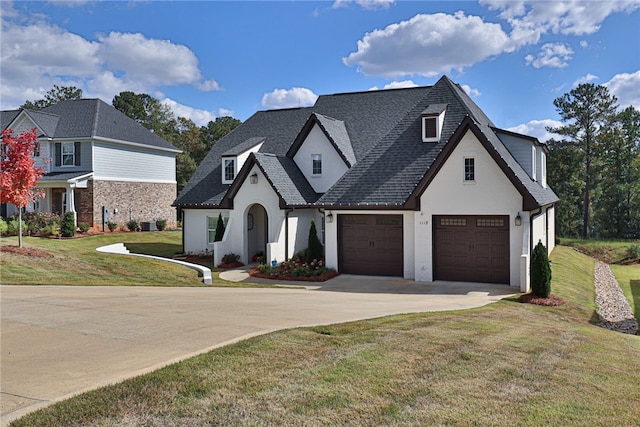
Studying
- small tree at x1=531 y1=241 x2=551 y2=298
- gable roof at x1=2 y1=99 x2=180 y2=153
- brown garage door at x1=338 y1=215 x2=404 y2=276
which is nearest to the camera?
small tree at x1=531 y1=241 x2=551 y2=298

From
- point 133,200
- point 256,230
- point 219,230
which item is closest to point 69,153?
point 133,200

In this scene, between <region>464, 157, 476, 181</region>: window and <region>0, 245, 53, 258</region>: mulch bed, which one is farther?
<region>464, 157, 476, 181</region>: window

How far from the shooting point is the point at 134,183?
4019 cm

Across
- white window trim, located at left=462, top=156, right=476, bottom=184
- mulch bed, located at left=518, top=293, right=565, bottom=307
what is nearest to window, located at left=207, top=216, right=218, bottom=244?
white window trim, located at left=462, top=156, right=476, bottom=184

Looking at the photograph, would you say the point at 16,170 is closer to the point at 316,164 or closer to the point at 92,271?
the point at 92,271

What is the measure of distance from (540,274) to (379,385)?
12.0m

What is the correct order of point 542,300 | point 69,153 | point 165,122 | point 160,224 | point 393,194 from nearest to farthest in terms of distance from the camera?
point 542,300
point 393,194
point 69,153
point 160,224
point 165,122

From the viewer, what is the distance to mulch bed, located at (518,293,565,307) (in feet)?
53.1

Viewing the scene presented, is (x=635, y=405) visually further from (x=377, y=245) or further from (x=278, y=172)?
(x=278, y=172)

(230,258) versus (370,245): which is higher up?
(370,245)

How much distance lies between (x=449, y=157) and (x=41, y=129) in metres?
29.6

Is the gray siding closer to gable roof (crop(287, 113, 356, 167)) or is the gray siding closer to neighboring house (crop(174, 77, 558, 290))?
neighboring house (crop(174, 77, 558, 290))

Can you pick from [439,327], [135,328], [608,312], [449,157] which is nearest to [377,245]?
[449,157]

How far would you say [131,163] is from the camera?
39.9 metres
